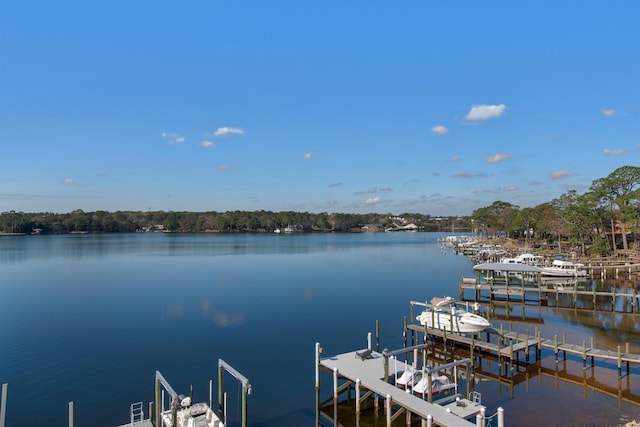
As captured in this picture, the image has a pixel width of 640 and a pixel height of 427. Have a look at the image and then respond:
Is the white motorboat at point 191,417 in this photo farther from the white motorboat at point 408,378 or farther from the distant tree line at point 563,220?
the distant tree line at point 563,220

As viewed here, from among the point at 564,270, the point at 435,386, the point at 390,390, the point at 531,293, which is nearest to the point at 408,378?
the point at 435,386

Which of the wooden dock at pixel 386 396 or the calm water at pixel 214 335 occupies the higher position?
the wooden dock at pixel 386 396

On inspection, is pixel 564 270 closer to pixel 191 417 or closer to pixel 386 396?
pixel 386 396

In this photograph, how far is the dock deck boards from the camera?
40.4ft

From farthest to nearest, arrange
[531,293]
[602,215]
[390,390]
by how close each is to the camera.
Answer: [602,215] → [531,293] → [390,390]

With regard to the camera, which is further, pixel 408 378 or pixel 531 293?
pixel 531 293

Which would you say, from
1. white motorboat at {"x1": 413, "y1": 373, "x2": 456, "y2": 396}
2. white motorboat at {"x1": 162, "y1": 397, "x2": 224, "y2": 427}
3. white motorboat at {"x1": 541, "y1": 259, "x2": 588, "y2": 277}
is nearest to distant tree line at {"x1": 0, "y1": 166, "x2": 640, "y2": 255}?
white motorboat at {"x1": 541, "y1": 259, "x2": 588, "y2": 277}

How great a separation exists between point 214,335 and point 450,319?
13.7 metres

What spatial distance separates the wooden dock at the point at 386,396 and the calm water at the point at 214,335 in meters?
1.86

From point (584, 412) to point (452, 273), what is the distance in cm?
3904

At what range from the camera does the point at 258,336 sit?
25.5 meters

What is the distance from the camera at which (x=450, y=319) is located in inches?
856

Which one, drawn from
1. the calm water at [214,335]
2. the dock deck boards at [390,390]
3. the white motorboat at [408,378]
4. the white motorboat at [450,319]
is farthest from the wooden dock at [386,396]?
the white motorboat at [450,319]

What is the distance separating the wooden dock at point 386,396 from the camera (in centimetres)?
1245
